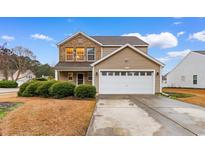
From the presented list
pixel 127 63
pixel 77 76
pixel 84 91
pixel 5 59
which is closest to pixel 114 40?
pixel 77 76

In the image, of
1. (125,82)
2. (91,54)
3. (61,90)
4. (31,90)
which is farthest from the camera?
(91,54)

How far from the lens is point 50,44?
23906mm

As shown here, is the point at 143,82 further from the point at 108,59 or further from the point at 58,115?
the point at 58,115

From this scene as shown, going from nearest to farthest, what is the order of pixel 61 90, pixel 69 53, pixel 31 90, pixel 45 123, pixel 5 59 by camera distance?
1. pixel 45 123
2. pixel 61 90
3. pixel 31 90
4. pixel 69 53
5. pixel 5 59

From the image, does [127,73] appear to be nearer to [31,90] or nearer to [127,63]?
[127,63]

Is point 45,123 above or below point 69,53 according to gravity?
below

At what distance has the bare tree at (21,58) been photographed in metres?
36.0

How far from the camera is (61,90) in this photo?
48.7ft

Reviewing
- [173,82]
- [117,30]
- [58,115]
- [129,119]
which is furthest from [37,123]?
[173,82]

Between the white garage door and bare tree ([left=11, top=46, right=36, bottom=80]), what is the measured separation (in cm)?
2167

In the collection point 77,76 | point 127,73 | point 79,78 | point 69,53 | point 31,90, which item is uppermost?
point 69,53

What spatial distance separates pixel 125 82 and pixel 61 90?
5.92m

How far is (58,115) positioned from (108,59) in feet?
34.2

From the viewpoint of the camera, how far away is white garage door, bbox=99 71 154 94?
60.2 ft
